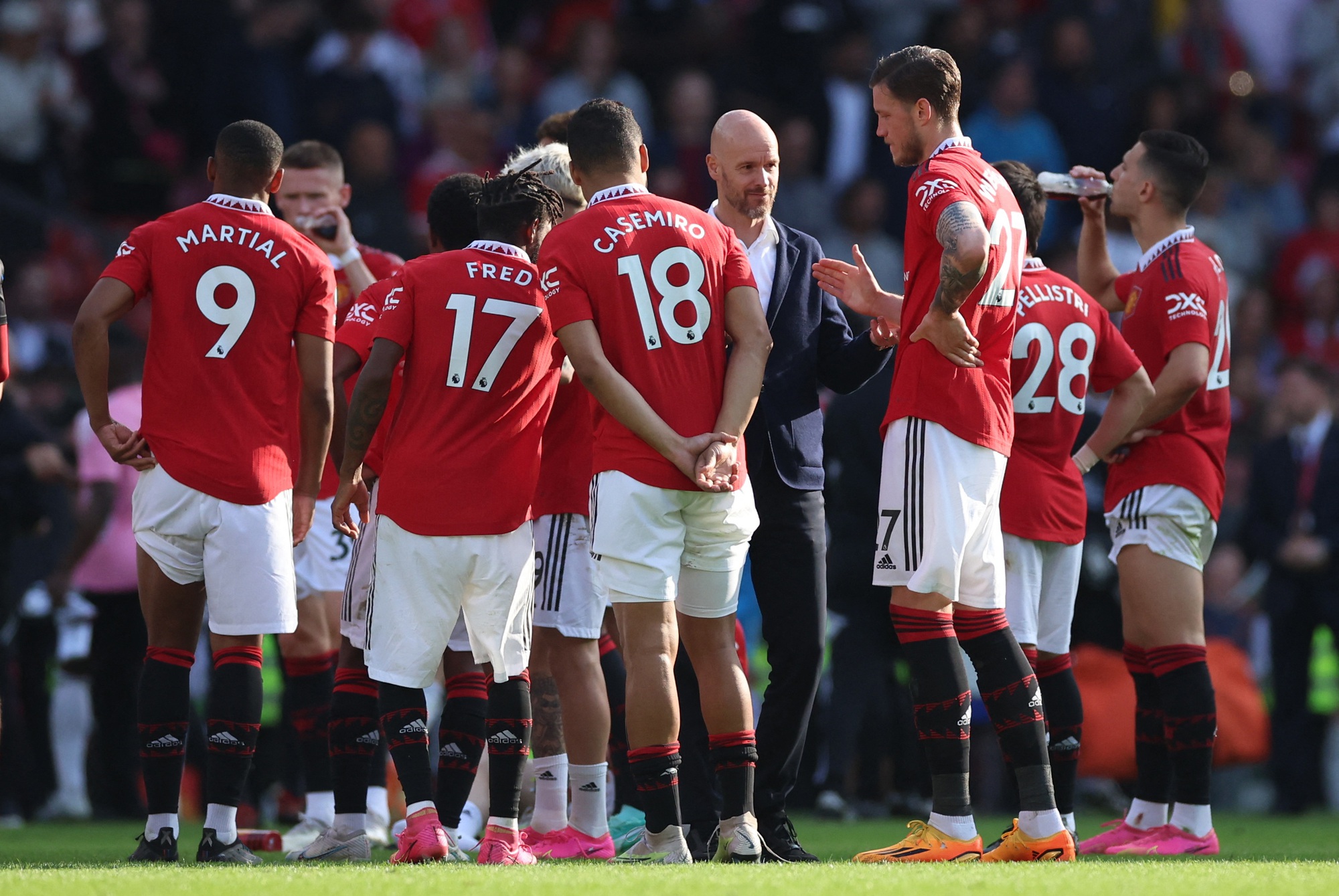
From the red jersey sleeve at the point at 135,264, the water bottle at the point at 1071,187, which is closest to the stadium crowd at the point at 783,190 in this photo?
the water bottle at the point at 1071,187

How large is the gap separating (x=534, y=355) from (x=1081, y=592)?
5896 millimetres

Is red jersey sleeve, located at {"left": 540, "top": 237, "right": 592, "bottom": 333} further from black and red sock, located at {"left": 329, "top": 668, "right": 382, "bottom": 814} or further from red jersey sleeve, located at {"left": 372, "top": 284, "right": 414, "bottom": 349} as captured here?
black and red sock, located at {"left": 329, "top": 668, "right": 382, "bottom": 814}

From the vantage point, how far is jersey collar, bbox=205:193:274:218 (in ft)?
19.9

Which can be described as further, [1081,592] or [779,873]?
[1081,592]

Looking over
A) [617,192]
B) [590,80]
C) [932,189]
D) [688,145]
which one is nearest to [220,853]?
[617,192]

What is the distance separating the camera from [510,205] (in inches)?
233

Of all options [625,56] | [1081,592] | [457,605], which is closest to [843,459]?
[1081,592]

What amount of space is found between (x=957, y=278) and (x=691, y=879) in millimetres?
2064

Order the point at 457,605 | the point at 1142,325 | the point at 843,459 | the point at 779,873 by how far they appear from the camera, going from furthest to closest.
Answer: the point at 843,459 → the point at 1142,325 → the point at 457,605 → the point at 779,873

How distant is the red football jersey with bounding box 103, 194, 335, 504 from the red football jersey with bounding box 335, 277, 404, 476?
0.86 feet

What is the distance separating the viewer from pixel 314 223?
7.46 metres

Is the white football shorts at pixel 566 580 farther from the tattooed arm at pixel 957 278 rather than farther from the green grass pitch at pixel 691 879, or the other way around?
the tattooed arm at pixel 957 278

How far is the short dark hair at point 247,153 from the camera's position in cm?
609

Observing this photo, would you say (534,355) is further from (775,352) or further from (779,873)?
(779,873)
